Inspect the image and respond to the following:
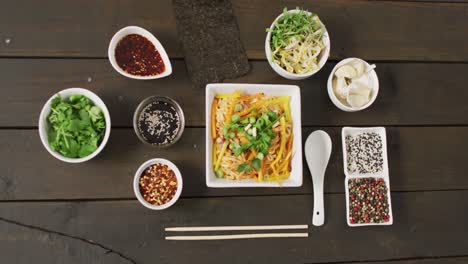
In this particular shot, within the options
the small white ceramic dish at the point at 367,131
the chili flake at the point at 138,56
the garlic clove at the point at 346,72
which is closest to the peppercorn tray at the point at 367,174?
the small white ceramic dish at the point at 367,131

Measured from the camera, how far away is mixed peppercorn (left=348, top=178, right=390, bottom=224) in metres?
1.52

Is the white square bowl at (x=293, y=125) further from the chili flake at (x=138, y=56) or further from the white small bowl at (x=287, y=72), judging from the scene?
the chili flake at (x=138, y=56)

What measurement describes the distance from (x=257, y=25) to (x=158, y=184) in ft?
2.48

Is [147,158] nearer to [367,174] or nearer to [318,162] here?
[318,162]

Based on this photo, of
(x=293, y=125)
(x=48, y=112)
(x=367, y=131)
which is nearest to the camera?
(x=48, y=112)

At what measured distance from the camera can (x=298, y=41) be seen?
1492 millimetres

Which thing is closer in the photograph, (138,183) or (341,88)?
(138,183)

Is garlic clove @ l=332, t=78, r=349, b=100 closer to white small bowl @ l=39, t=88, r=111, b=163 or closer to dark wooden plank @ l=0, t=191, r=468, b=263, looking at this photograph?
dark wooden plank @ l=0, t=191, r=468, b=263

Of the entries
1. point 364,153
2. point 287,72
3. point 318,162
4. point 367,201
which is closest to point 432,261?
point 367,201

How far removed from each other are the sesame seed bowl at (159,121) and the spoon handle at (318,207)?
0.57m

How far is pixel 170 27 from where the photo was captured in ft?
5.16

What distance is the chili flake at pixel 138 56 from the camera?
4.83 feet

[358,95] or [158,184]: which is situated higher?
[358,95]

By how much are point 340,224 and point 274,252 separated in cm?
29
